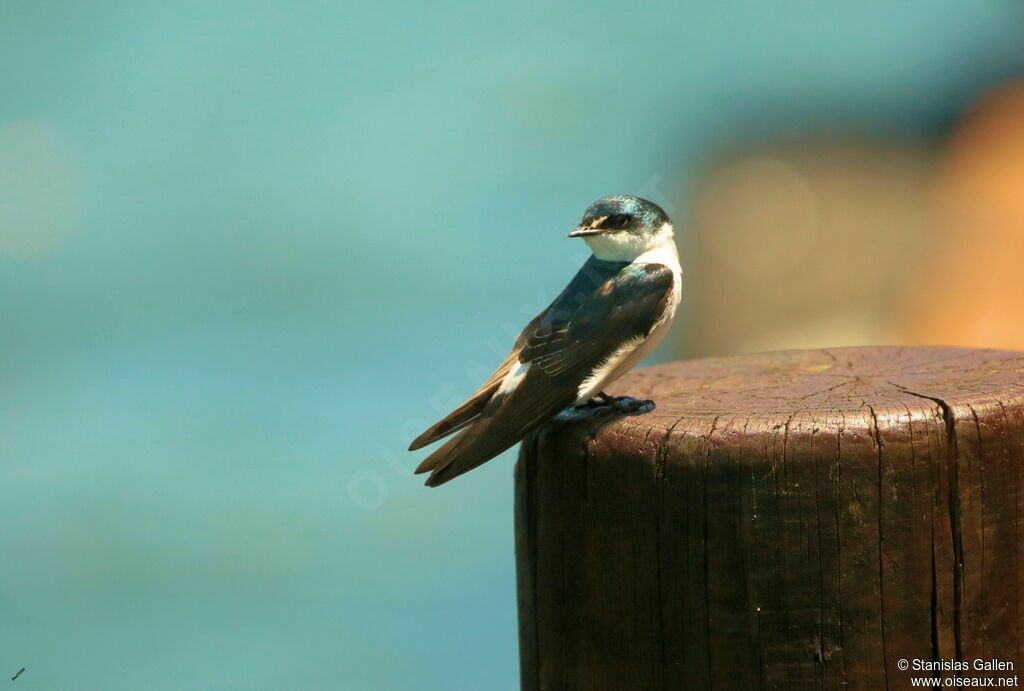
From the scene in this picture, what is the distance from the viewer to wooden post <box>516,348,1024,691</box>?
2.68m

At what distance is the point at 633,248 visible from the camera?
149 inches

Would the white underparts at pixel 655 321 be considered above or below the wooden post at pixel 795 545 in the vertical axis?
above

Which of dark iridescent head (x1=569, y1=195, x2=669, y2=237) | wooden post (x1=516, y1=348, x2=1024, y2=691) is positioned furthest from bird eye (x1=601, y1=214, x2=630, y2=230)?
wooden post (x1=516, y1=348, x2=1024, y2=691)

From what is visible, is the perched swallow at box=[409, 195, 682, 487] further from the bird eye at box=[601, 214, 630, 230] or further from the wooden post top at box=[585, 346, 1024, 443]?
the wooden post top at box=[585, 346, 1024, 443]

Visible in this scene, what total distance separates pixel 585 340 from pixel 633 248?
1.58 ft

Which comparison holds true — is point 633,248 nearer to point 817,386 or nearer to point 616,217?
point 616,217

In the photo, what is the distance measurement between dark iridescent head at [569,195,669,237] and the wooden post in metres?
0.95

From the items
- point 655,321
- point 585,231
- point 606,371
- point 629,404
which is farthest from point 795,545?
point 585,231

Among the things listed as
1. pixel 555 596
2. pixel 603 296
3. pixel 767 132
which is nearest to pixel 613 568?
pixel 555 596

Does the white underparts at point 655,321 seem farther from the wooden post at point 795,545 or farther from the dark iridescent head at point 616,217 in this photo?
the wooden post at point 795,545

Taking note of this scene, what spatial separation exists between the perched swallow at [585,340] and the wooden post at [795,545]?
33 cm

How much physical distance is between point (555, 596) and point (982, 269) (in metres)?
7.04

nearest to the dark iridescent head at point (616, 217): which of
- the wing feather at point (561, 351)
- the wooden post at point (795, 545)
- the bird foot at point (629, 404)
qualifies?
the wing feather at point (561, 351)

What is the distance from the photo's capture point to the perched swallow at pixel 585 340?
3.22 metres
